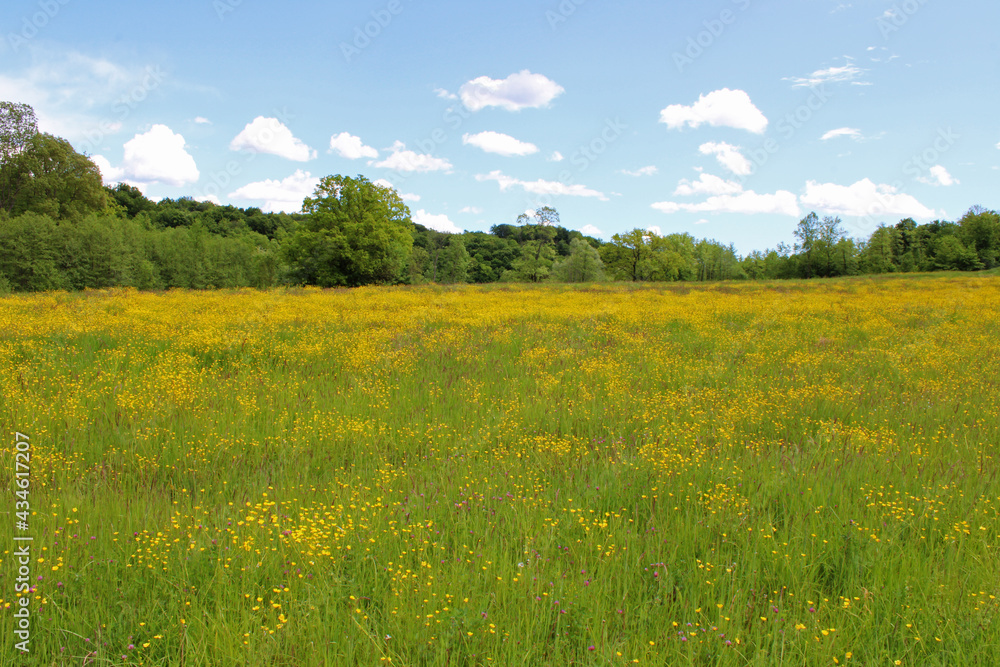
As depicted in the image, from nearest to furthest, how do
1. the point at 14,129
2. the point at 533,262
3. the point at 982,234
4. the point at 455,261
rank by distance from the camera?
the point at 14,129 → the point at 982,234 → the point at 455,261 → the point at 533,262

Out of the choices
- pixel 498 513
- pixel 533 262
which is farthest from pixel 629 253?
pixel 498 513

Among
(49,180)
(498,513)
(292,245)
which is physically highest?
(49,180)

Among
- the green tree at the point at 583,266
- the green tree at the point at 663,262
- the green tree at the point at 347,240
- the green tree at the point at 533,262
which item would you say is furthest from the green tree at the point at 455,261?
the green tree at the point at 347,240

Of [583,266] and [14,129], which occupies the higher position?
[14,129]

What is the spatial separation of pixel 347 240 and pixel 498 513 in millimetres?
43545

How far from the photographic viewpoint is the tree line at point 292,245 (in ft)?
118

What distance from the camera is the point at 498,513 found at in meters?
3.72

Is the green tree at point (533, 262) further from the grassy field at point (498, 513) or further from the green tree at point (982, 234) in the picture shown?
the grassy field at point (498, 513)

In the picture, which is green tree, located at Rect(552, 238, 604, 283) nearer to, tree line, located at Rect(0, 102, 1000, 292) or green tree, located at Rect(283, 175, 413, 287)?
tree line, located at Rect(0, 102, 1000, 292)

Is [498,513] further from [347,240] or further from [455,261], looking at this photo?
[455,261]

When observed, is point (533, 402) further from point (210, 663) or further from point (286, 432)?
point (210, 663)

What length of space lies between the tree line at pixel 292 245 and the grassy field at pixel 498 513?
32.7 m

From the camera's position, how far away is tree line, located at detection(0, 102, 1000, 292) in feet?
118

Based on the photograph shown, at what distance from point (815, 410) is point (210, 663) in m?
7.13
